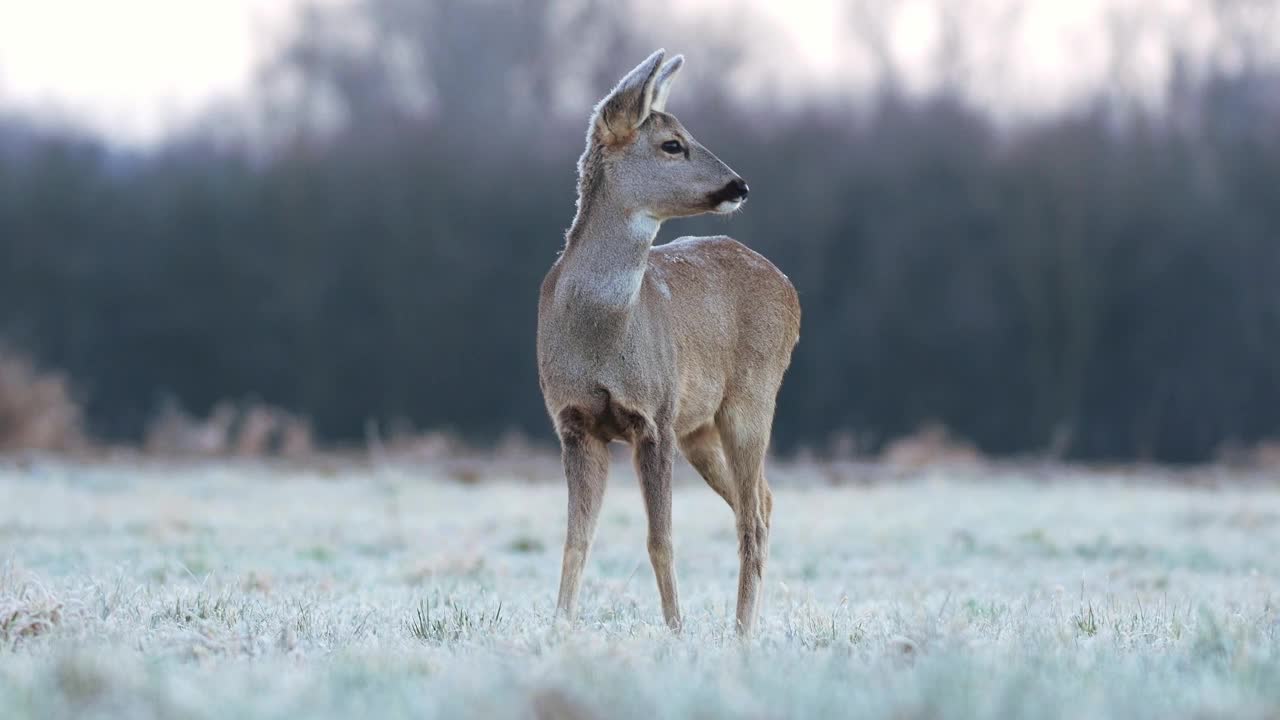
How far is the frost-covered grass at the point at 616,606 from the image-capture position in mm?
3648

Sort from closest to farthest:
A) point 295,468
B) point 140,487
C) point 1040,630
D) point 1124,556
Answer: point 1040,630, point 1124,556, point 140,487, point 295,468

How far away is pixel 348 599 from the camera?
7.15 metres

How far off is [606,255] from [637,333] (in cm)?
36

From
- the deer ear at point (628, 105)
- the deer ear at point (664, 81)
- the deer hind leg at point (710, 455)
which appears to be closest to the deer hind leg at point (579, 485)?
the deer hind leg at point (710, 455)

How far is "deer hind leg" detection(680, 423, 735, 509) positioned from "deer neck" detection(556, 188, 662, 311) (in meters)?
1.05

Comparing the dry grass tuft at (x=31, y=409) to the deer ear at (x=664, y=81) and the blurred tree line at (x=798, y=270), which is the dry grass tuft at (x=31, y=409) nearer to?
the blurred tree line at (x=798, y=270)

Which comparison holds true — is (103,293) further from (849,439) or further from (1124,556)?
(1124,556)

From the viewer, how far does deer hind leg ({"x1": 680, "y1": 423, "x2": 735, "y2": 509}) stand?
23.6ft

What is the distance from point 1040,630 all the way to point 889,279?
17647mm

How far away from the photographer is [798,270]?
2291cm

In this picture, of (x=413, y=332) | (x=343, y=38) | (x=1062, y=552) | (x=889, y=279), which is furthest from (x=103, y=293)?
(x=1062, y=552)

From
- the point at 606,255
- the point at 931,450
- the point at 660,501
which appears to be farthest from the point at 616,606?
the point at 931,450

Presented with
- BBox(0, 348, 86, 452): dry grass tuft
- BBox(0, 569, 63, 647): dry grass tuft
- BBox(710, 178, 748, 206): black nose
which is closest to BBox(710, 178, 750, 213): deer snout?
BBox(710, 178, 748, 206): black nose

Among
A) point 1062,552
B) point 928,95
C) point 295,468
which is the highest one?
point 928,95
